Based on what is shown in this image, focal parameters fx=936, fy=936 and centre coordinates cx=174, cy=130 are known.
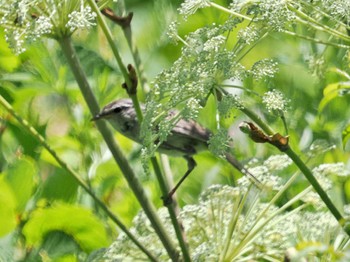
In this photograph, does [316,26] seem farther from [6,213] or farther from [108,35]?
[6,213]

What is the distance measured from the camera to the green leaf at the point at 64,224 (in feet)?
6.29

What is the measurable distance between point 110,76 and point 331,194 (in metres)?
0.71

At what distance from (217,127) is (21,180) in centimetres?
59

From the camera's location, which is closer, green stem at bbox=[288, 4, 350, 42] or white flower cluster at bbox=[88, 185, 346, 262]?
green stem at bbox=[288, 4, 350, 42]

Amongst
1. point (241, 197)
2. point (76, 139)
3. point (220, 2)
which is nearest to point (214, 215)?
Result: point (241, 197)

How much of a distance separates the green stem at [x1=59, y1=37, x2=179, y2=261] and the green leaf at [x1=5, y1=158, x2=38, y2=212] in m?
0.25

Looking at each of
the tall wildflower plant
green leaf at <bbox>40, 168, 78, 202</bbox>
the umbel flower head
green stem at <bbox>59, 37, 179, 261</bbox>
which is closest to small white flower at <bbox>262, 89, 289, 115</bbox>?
the tall wildflower plant

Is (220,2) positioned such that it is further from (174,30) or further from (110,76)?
(174,30)

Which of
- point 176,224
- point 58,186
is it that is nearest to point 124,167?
point 176,224

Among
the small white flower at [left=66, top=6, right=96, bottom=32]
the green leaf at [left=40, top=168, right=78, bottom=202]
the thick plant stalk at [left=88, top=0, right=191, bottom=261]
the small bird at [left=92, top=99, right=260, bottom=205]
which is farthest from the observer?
the small bird at [left=92, top=99, right=260, bottom=205]

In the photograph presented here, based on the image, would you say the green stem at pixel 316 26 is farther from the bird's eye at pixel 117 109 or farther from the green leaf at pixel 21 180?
the bird's eye at pixel 117 109

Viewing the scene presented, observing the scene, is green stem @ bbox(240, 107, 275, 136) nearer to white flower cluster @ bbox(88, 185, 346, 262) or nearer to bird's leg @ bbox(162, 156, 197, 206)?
white flower cluster @ bbox(88, 185, 346, 262)

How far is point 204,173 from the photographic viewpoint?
7.45ft

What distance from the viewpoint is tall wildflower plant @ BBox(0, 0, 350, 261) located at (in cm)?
139
